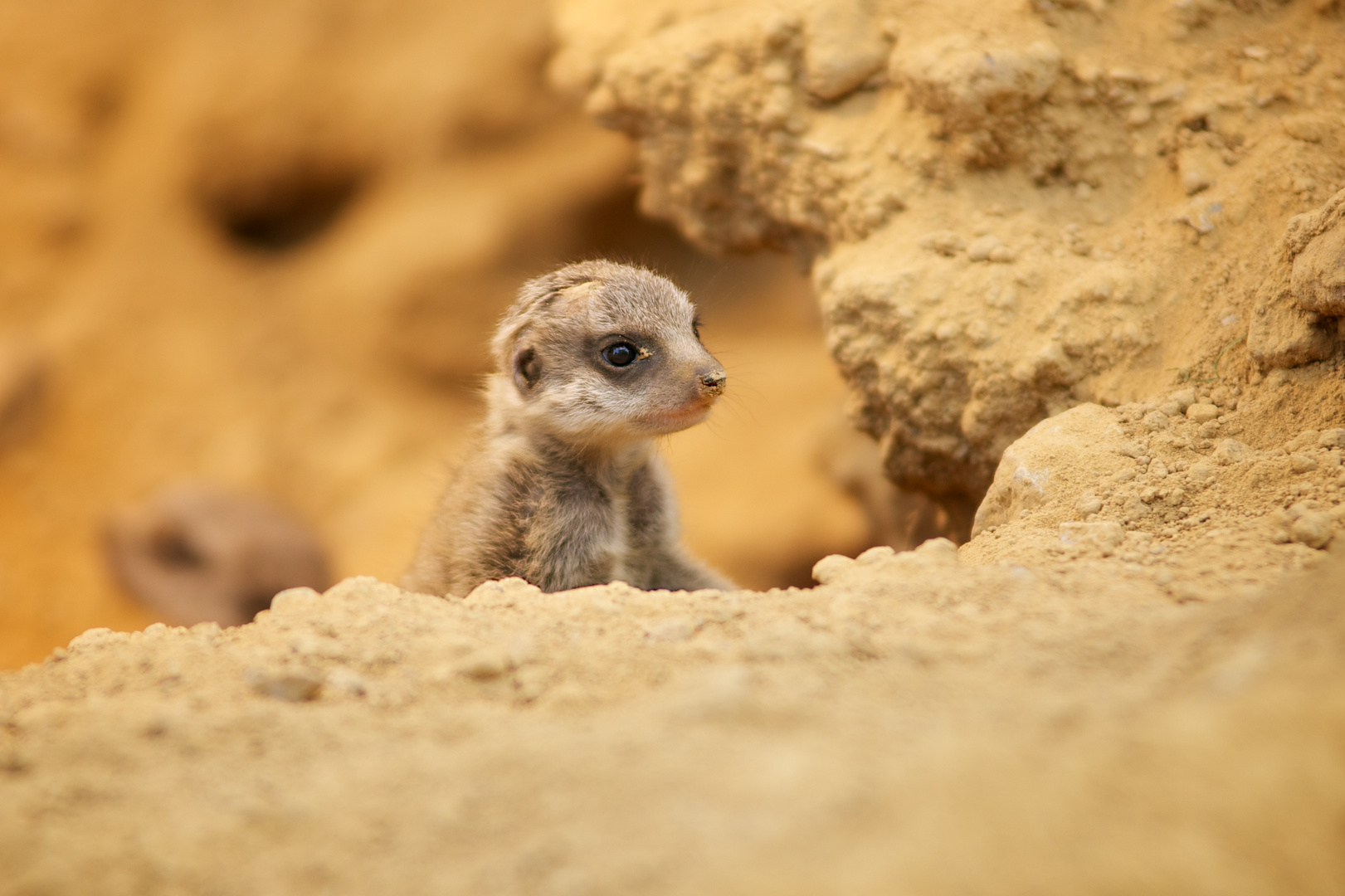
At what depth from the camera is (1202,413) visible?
2818 mm

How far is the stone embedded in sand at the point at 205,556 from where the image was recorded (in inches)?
258

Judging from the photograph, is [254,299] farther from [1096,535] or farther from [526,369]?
[1096,535]

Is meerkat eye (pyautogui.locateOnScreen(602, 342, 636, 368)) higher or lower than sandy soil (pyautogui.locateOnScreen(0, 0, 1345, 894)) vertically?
higher

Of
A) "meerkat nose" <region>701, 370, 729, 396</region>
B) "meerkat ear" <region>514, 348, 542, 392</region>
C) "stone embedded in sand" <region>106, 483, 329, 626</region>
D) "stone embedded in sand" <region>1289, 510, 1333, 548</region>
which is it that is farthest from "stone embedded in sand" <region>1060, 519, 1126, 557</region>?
"stone embedded in sand" <region>106, 483, 329, 626</region>

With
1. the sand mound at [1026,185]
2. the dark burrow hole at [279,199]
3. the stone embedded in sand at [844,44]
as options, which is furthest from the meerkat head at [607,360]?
the dark burrow hole at [279,199]

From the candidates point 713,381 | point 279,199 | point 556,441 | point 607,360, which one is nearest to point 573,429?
point 556,441

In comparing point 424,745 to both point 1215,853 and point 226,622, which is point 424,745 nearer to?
point 1215,853

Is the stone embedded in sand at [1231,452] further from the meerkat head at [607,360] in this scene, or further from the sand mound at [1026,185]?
the meerkat head at [607,360]

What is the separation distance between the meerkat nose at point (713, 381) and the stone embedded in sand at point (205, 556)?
4.16 m

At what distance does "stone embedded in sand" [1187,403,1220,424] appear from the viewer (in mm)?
2803

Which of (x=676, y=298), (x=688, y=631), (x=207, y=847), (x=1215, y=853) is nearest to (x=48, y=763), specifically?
(x=207, y=847)

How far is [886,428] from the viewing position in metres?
3.96

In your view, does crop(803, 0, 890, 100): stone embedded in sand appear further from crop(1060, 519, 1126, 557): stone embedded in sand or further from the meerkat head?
crop(1060, 519, 1126, 557): stone embedded in sand

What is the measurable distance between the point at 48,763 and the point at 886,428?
3.01 m
